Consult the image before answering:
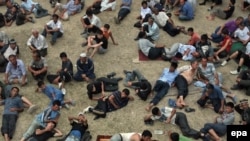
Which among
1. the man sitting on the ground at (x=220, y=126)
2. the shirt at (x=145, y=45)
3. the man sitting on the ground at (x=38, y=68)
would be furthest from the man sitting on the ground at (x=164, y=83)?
the man sitting on the ground at (x=38, y=68)

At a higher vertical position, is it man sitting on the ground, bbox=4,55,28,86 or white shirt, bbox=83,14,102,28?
white shirt, bbox=83,14,102,28

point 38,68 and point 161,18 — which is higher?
point 161,18

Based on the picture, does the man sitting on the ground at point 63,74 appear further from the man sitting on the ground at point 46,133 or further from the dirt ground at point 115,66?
the man sitting on the ground at point 46,133

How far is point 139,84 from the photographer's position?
1527cm

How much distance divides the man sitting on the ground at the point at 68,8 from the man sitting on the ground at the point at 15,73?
4.57 meters

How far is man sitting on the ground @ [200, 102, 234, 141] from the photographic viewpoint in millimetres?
13508

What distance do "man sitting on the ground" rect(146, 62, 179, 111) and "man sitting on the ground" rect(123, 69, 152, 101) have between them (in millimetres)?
341

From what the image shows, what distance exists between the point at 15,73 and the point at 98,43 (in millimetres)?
3511

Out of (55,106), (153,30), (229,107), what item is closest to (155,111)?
(229,107)

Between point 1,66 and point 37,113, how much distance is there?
3.04 meters

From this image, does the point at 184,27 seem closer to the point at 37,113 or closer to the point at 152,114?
the point at 152,114

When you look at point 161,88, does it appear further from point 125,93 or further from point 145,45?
point 145,45

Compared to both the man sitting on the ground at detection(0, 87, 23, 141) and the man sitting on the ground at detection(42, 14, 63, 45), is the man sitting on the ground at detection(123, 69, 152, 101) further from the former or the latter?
the man sitting on the ground at detection(0, 87, 23, 141)

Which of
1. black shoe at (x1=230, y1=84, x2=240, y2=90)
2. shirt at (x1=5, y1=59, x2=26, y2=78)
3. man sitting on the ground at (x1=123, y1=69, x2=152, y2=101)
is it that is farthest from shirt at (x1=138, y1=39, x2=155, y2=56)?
shirt at (x1=5, y1=59, x2=26, y2=78)
